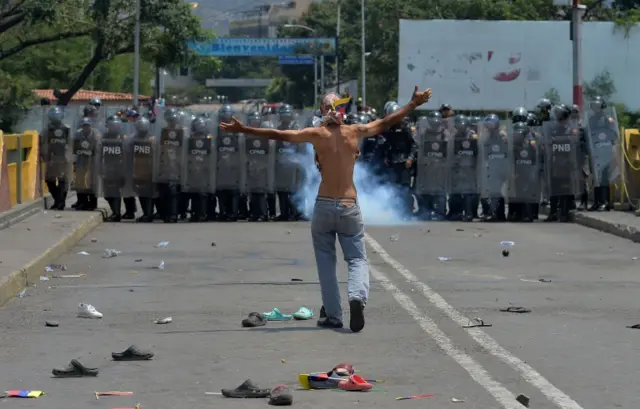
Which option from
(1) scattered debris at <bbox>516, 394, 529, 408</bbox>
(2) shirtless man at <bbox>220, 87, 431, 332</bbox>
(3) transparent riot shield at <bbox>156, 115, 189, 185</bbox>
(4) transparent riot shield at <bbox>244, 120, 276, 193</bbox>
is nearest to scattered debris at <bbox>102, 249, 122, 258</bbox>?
(3) transparent riot shield at <bbox>156, 115, 189, 185</bbox>

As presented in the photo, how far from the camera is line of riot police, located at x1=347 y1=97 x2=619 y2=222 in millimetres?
23141

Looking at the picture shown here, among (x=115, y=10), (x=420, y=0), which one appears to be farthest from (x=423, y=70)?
(x=420, y=0)

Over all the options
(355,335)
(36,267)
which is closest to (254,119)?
(36,267)

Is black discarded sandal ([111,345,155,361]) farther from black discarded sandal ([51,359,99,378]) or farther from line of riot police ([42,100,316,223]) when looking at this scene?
line of riot police ([42,100,316,223])

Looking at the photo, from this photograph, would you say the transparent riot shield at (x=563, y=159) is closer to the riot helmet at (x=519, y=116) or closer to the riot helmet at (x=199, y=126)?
the riot helmet at (x=519, y=116)

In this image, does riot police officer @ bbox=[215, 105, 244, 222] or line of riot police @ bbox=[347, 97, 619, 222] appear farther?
riot police officer @ bbox=[215, 105, 244, 222]

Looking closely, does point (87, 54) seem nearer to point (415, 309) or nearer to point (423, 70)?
point (423, 70)

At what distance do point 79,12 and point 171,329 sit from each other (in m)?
42.0

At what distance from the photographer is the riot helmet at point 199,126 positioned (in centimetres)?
2328

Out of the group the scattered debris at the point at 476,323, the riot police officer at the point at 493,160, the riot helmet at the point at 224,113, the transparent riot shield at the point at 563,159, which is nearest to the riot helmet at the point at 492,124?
the riot police officer at the point at 493,160

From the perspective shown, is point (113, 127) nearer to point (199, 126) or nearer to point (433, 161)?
point (199, 126)

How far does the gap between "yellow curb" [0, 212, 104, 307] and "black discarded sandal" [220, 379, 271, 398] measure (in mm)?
5069

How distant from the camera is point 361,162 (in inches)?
927

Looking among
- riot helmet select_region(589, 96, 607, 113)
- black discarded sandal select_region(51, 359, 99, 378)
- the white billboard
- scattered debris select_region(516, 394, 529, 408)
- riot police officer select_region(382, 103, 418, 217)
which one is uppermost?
the white billboard
